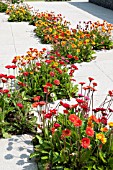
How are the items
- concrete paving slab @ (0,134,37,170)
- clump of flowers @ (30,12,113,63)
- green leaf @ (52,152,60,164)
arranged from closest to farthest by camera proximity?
green leaf @ (52,152,60,164) < concrete paving slab @ (0,134,37,170) < clump of flowers @ (30,12,113,63)

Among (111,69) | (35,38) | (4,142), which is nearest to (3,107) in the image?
(4,142)

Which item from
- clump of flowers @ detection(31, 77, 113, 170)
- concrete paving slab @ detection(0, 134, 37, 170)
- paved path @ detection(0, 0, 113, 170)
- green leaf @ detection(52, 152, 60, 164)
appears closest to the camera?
clump of flowers @ detection(31, 77, 113, 170)

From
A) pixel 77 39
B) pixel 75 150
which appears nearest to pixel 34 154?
pixel 75 150

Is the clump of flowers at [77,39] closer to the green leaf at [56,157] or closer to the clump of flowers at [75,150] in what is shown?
the clump of flowers at [75,150]

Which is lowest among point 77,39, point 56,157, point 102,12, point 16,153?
point 16,153

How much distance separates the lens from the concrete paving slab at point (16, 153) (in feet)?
8.95

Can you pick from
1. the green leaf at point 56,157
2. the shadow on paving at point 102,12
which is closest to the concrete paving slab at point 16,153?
the green leaf at point 56,157

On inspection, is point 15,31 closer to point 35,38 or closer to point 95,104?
point 35,38

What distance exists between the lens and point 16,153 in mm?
2926

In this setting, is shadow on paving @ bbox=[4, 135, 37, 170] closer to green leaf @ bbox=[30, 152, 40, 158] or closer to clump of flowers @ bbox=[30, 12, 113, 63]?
green leaf @ bbox=[30, 152, 40, 158]

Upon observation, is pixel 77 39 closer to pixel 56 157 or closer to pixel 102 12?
pixel 56 157

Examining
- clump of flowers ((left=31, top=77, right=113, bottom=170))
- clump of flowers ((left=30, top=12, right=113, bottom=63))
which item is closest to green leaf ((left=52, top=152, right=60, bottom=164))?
clump of flowers ((left=31, top=77, right=113, bottom=170))

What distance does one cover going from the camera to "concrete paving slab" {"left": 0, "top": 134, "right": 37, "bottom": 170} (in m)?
2.73

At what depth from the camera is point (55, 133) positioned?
2.72m
